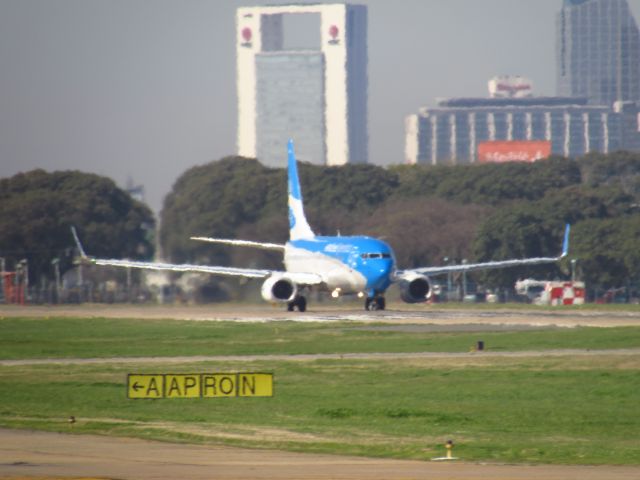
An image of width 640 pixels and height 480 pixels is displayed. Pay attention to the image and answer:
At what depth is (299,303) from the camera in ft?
293

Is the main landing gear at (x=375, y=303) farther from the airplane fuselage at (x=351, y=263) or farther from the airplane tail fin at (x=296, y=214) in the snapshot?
the airplane tail fin at (x=296, y=214)

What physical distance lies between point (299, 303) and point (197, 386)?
47481mm

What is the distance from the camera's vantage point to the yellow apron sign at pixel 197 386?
39094mm

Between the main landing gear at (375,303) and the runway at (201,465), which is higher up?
the main landing gear at (375,303)

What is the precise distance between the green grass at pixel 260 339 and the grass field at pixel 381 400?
0.45 ft

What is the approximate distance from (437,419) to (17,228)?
298 ft

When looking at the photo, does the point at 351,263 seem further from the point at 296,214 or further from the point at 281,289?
the point at 296,214

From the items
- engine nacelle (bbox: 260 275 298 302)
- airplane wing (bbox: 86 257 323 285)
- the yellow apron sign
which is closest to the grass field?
the yellow apron sign

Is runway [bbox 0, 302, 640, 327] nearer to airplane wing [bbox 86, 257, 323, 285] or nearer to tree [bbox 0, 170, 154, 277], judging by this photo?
airplane wing [bbox 86, 257, 323, 285]

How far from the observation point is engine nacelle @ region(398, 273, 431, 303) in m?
89.0


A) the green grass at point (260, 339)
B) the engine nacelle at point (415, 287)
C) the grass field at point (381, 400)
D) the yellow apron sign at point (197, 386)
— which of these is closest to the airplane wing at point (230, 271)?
the engine nacelle at point (415, 287)

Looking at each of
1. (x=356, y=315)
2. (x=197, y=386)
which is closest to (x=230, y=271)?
(x=356, y=315)

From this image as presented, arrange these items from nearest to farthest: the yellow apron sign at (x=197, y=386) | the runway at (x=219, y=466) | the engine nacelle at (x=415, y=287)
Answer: the runway at (x=219, y=466), the yellow apron sign at (x=197, y=386), the engine nacelle at (x=415, y=287)

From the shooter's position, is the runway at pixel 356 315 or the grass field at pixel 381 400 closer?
the grass field at pixel 381 400
